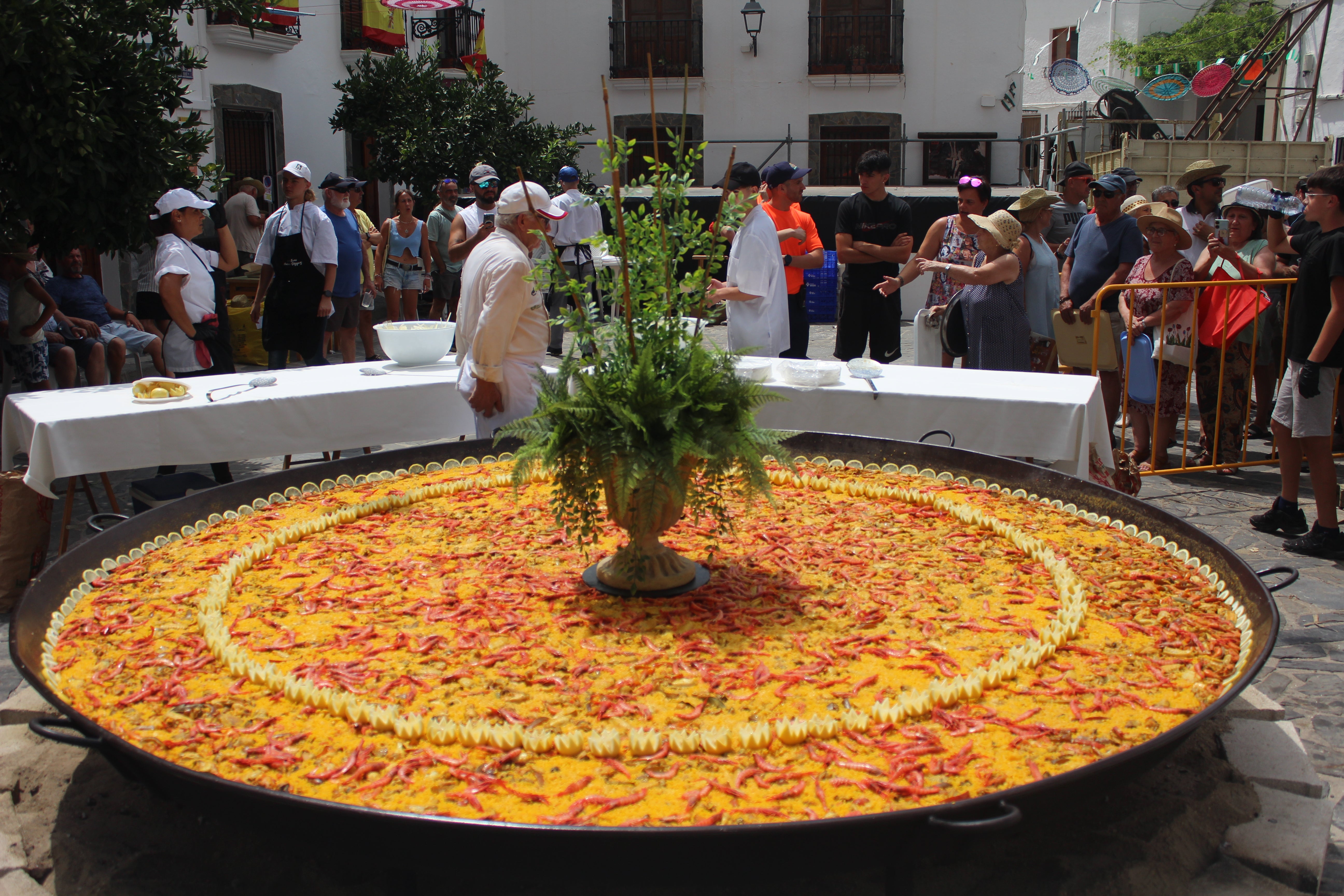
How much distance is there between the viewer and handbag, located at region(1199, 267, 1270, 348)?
689cm

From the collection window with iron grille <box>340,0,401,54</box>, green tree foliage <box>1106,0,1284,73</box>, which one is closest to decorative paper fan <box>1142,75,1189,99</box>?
green tree foliage <box>1106,0,1284,73</box>

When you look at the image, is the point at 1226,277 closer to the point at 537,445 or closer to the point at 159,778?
the point at 537,445

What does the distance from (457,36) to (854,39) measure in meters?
9.07

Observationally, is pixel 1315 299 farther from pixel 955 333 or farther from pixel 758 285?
pixel 758 285

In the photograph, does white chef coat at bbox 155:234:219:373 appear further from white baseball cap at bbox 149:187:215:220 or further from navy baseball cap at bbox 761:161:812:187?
navy baseball cap at bbox 761:161:812:187

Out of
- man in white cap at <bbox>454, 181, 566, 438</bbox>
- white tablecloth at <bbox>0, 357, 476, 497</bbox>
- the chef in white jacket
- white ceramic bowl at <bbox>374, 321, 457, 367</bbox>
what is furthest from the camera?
the chef in white jacket

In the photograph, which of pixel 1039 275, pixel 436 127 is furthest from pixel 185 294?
pixel 436 127

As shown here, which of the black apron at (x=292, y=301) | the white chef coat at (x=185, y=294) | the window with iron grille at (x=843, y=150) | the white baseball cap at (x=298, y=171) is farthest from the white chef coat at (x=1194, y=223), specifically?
the window with iron grille at (x=843, y=150)

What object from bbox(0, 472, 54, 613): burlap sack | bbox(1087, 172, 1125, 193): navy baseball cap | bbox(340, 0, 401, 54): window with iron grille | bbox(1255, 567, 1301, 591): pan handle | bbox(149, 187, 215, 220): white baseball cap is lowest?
bbox(0, 472, 54, 613): burlap sack

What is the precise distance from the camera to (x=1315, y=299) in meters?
5.21

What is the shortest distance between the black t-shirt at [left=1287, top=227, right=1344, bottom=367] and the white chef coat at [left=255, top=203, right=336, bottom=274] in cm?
646

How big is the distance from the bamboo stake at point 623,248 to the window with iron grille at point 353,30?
18.1m

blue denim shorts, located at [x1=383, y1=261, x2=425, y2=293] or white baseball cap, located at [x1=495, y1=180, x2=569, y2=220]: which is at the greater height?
white baseball cap, located at [x1=495, y1=180, x2=569, y2=220]

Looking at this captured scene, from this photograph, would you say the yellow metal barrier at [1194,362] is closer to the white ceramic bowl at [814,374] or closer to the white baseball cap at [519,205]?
the white ceramic bowl at [814,374]
